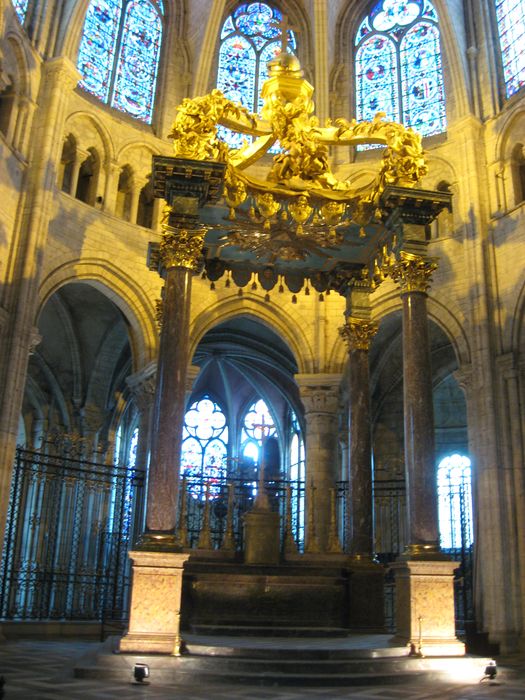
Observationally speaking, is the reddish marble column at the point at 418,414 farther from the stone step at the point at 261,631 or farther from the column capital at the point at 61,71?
the column capital at the point at 61,71

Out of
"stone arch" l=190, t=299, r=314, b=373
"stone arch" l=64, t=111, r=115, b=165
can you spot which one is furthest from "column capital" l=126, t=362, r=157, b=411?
"stone arch" l=64, t=111, r=115, b=165

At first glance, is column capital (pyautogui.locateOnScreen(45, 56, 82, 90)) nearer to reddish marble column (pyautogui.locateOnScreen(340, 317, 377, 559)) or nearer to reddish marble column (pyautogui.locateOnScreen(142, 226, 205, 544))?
reddish marble column (pyautogui.locateOnScreen(142, 226, 205, 544))

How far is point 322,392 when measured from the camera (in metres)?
16.6

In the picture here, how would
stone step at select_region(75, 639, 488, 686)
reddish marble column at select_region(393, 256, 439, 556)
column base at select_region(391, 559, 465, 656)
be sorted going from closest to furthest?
stone step at select_region(75, 639, 488, 686) → column base at select_region(391, 559, 465, 656) → reddish marble column at select_region(393, 256, 439, 556)

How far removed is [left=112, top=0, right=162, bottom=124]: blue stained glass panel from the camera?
17.0 meters

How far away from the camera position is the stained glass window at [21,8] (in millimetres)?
14336

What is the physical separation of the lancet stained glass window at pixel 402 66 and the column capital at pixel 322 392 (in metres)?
5.88

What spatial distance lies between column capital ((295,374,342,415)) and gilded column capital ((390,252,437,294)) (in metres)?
6.76

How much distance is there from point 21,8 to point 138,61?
11.3 ft

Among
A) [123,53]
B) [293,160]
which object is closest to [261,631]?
[293,160]

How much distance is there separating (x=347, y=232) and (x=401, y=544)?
11379mm

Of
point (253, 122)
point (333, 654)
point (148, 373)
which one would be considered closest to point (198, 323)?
point (148, 373)

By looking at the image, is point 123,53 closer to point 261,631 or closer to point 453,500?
point 261,631

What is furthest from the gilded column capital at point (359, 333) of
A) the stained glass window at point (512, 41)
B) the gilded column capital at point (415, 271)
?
the stained glass window at point (512, 41)
